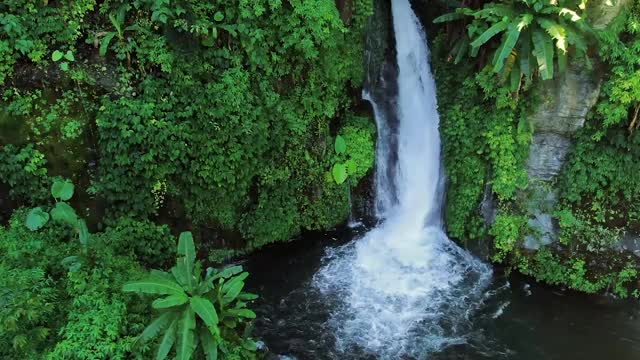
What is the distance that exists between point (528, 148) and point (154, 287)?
8.11m

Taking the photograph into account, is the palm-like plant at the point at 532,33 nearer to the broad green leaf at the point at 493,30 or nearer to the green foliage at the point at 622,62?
the broad green leaf at the point at 493,30

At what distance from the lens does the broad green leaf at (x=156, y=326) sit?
7410mm

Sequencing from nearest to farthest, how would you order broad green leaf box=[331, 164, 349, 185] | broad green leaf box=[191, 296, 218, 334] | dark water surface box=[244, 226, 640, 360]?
broad green leaf box=[191, 296, 218, 334]
dark water surface box=[244, 226, 640, 360]
broad green leaf box=[331, 164, 349, 185]

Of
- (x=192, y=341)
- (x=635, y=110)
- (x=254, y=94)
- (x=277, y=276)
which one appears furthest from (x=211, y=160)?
(x=635, y=110)

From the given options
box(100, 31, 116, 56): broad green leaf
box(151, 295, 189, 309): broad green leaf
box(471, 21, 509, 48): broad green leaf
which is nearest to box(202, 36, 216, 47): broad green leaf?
box(100, 31, 116, 56): broad green leaf

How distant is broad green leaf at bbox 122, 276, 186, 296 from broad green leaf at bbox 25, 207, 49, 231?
9.88 feet

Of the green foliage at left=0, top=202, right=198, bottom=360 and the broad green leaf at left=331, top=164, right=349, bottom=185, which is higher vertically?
the broad green leaf at left=331, top=164, right=349, bottom=185

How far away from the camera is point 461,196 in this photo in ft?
39.2

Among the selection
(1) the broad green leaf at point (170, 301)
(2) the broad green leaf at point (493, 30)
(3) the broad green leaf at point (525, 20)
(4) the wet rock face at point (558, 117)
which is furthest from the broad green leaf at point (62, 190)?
(4) the wet rock face at point (558, 117)

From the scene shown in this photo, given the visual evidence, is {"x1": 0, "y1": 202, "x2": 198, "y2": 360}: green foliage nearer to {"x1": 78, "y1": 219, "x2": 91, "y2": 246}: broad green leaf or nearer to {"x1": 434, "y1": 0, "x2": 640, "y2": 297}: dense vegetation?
{"x1": 78, "y1": 219, "x2": 91, "y2": 246}: broad green leaf

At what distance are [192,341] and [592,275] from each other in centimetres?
855

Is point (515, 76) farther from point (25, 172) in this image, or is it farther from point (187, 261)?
point (25, 172)

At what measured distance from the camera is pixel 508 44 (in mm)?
9578

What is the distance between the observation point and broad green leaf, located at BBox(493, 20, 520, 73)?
9539mm
